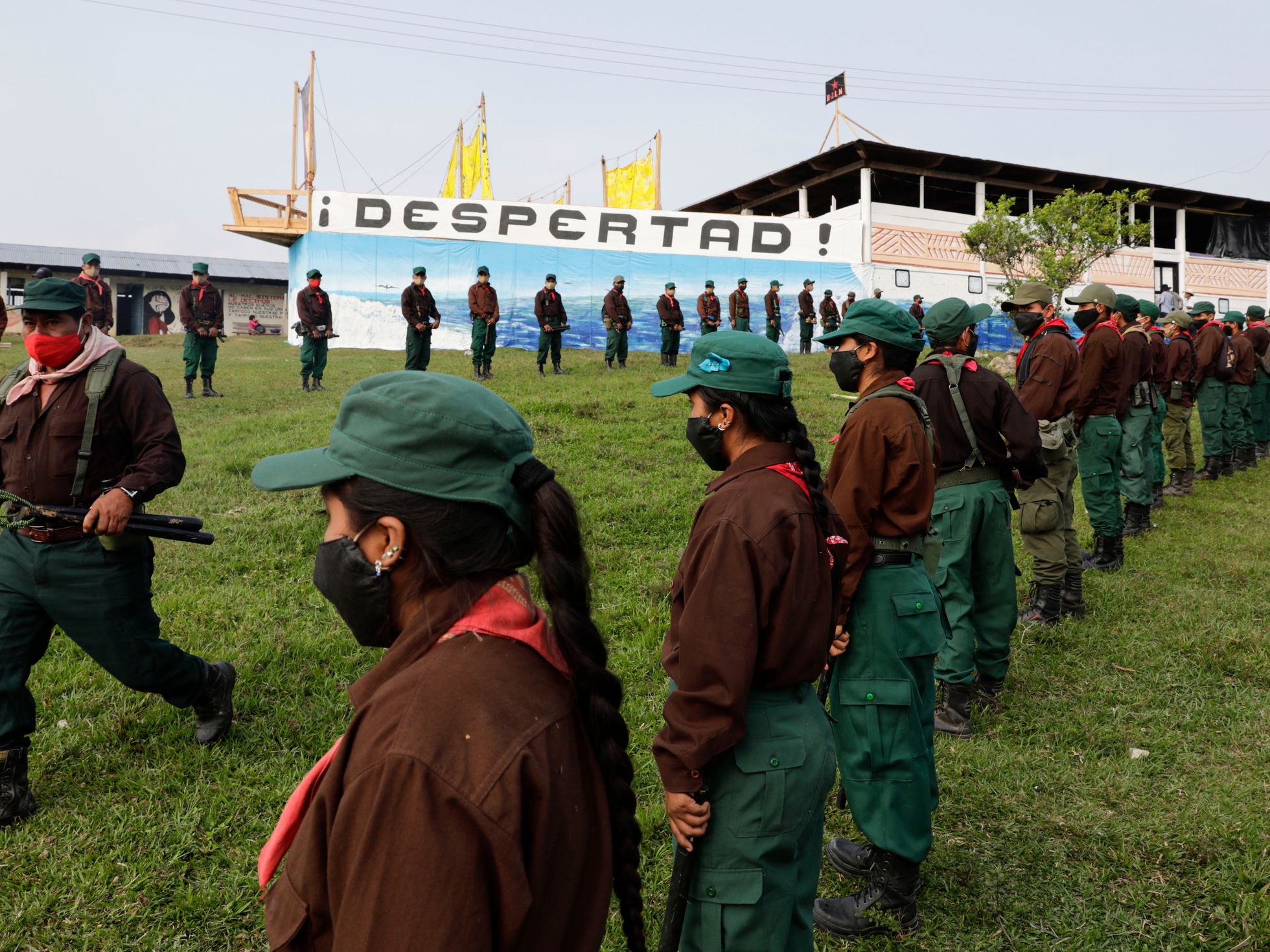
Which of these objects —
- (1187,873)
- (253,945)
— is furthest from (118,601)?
(1187,873)

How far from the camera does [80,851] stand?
10.6 feet

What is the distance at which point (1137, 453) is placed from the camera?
814cm

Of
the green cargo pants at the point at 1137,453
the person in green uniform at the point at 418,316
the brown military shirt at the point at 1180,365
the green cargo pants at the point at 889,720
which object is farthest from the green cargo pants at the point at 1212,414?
the person in green uniform at the point at 418,316

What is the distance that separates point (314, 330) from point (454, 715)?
14.0 m

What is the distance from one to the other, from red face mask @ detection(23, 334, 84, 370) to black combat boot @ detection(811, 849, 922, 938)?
12.1 ft

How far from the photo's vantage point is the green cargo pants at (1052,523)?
5.79 m

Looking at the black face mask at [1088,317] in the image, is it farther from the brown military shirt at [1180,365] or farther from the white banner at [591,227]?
the white banner at [591,227]

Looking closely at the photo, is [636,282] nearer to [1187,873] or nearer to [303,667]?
[303,667]

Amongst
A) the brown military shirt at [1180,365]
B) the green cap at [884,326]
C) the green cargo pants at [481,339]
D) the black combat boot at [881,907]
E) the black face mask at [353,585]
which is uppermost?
the green cargo pants at [481,339]

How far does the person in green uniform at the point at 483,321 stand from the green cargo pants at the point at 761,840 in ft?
42.6

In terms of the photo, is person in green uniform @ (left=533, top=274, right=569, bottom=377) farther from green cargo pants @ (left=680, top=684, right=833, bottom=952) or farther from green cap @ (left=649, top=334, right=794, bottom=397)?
green cargo pants @ (left=680, top=684, right=833, bottom=952)

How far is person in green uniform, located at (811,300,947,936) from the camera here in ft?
9.47

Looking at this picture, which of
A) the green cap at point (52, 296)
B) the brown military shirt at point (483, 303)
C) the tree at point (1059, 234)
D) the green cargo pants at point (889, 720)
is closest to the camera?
the green cargo pants at point (889, 720)

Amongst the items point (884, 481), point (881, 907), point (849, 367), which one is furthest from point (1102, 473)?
point (881, 907)
